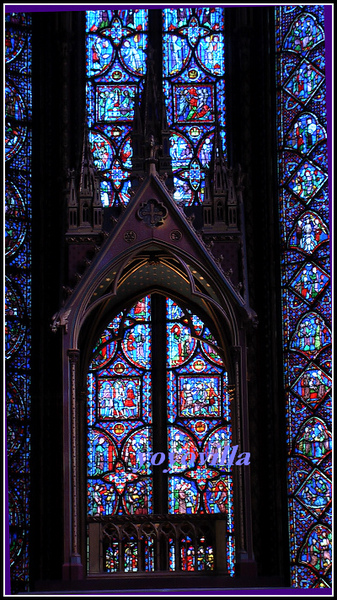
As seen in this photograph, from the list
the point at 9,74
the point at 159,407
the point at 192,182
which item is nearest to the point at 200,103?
the point at 192,182

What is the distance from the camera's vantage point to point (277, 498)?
15.2 m

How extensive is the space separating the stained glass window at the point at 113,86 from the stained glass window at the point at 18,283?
0.71 meters

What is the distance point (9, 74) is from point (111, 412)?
12.1ft

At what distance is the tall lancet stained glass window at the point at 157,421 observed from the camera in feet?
50.4

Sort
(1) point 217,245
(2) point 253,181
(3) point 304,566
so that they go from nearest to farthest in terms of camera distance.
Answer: (1) point 217,245, (3) point 304,566, (2) point 253,181

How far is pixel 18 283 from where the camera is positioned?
15789 millimetres

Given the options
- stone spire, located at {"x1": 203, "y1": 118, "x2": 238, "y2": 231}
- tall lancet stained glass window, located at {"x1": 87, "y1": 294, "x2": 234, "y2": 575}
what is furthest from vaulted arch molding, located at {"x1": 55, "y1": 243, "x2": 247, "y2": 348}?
tall lancet stained glass window, located at {"x1": 87, "y1": 294, "x2": 234, "y2": 575}

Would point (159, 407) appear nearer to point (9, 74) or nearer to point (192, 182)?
point (192, 182)

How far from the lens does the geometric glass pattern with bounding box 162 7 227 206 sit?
651 inches

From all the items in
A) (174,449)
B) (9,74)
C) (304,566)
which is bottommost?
(304,566)

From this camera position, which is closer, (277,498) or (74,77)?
(277,498)

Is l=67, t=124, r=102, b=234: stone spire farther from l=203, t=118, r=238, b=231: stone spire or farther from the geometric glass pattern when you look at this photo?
the geometric glass pattern

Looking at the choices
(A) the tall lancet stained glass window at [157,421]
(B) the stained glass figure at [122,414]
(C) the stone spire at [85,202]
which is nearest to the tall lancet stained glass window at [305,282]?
(A) the tall lancet stained glass window at [157,421]

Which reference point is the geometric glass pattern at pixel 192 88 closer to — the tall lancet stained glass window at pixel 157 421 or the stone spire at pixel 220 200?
the tall lancet stained glass window at pixel 157 421
